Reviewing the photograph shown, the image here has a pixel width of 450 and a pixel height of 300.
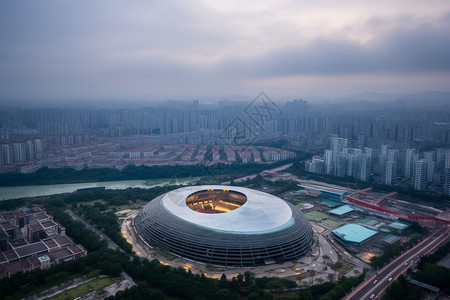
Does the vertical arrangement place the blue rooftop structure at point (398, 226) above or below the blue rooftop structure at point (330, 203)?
below

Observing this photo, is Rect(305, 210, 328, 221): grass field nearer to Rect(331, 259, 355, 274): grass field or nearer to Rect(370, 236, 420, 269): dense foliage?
Rect(370, 236, 420, 269): dense foliage

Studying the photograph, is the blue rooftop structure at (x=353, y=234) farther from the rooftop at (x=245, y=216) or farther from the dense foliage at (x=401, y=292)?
the dense foliage at (x=401, y=292)

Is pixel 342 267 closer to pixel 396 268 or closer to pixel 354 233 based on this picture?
pixel 396 268

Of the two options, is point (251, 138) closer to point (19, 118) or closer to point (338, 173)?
point (338, 173)

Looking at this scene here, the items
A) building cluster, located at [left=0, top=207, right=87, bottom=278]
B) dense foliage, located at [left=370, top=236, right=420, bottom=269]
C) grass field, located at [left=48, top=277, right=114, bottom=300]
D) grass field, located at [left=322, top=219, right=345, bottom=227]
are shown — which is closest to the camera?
grass field, located at [left=48, top=277, right=114, bottom=300]

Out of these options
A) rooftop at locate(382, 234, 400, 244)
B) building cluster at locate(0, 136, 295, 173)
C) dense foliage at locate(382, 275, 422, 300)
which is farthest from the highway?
building cluster at locate(0, 136, 295, 173)

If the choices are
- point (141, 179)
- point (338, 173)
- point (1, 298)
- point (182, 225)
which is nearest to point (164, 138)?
point (141, 179)

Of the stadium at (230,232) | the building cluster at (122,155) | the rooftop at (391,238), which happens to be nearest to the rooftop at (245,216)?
the stadium at (230,232)
